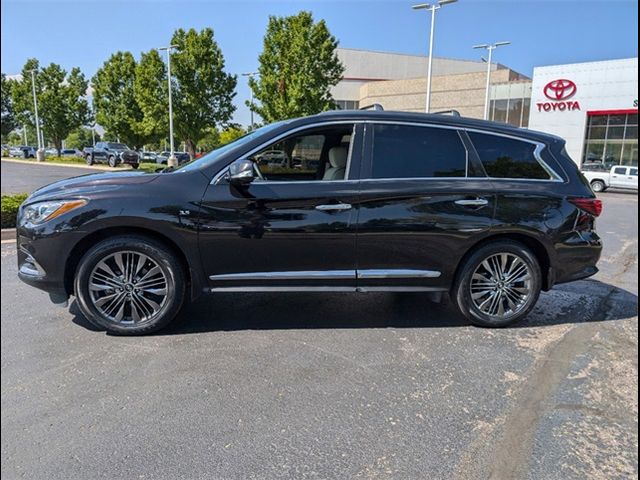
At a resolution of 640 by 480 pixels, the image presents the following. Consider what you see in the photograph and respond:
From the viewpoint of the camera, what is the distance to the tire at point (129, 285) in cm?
368

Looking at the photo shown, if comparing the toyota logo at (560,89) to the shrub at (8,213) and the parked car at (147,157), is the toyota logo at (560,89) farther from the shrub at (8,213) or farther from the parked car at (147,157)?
the shrub at (8,213)

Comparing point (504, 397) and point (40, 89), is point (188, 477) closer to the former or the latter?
point (504, 397)

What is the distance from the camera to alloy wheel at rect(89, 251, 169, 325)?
3725mm

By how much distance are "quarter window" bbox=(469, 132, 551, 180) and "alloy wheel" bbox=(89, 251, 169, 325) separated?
9.68 feet

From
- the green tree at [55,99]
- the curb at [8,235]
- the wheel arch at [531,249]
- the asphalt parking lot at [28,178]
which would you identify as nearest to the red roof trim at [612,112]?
the asphalt parking lot at [28,178]

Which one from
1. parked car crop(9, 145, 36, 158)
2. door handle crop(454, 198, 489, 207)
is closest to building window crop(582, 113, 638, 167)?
door handle crop(454, 198, 489, 207)

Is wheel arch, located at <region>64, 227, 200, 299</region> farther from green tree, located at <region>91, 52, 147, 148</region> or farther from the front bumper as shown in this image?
green tree, located at <region>91, 52, 147, 148</region>

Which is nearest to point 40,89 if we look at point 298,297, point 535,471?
point 298,297

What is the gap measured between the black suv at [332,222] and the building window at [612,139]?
33.0 meters

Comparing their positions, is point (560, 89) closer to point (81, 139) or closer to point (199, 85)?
point (199, 85)

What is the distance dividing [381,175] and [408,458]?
2.26 m

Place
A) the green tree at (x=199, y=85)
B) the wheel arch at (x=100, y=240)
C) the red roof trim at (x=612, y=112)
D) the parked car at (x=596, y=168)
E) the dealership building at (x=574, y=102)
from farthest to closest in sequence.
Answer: the dealership building at (x=574, y=102)
the red roof trim at (x=612, y=112)
the green tree at (x=199, y=85)
the parked car at (x=596, y=168)
the wheel arch at (x=100, y=240)

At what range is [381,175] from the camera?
3.95m

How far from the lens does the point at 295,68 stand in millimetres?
27953
